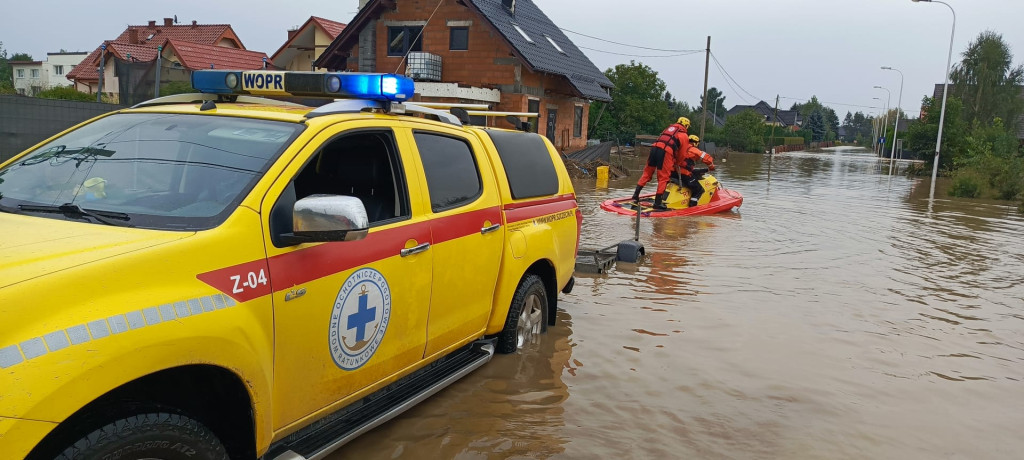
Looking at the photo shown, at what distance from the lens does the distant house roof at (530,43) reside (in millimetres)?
26844

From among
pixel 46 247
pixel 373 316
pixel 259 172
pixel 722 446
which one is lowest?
pixel 722 446

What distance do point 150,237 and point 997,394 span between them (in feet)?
19.1

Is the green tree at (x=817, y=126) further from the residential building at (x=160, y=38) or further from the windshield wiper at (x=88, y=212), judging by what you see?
the windshield wiper at (x=88, y=212)

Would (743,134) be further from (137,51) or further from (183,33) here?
(137,51)

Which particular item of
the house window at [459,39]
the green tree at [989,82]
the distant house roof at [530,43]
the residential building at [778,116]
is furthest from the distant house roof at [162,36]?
the residential building at [778,116]

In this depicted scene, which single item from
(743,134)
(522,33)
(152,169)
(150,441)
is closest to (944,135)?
(522,33)

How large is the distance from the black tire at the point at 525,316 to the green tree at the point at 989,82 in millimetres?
60694

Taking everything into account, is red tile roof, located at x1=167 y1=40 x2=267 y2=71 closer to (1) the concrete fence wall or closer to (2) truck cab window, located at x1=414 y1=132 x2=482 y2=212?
(1) the concrete fence wall

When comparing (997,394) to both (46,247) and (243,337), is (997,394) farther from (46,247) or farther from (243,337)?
(46,247)

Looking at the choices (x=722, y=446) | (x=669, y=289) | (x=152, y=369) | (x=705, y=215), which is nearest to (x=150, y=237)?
(x=152, y=369)

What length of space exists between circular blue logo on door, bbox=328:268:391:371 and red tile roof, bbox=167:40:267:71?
3352 centimetres

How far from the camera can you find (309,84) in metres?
4.04

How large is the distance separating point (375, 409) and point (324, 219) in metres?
1.28

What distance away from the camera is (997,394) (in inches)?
219
